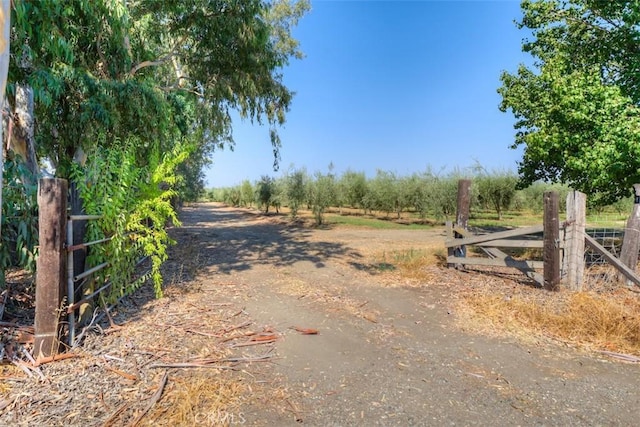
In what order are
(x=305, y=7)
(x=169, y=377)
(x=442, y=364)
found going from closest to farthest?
(x=169, y=377) < (x=442, y=364) < (x=305, y=7)

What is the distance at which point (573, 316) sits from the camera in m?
4.69

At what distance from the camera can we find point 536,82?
9422 millimetres

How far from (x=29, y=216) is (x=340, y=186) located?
2351 centimetres

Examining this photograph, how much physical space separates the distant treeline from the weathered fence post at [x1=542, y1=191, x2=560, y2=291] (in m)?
15.1

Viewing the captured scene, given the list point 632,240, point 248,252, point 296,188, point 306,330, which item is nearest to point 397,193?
point 296,188

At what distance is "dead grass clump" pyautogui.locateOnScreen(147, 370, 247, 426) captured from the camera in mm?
2621

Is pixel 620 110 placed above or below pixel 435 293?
above

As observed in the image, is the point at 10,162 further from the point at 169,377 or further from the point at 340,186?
the point at 340,186

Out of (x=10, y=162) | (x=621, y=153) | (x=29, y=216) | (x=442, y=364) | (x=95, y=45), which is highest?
(x=95, y=45)

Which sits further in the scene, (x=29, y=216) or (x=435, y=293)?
(x=435, y=293)

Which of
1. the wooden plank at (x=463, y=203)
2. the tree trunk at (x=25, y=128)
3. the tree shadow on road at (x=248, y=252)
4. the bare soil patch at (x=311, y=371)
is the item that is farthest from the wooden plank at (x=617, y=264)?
the tree trunk at (x=25, y=128)

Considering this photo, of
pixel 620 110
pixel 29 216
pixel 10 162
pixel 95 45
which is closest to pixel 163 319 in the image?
pixel 29 216

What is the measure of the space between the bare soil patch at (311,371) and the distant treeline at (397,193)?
15.5 m

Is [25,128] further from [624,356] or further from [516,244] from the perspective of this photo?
[624,356]
